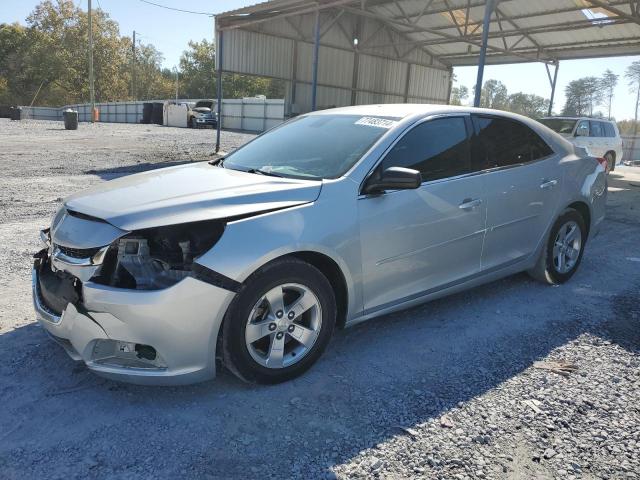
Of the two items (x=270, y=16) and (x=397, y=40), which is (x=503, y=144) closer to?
(x=270, y=16)

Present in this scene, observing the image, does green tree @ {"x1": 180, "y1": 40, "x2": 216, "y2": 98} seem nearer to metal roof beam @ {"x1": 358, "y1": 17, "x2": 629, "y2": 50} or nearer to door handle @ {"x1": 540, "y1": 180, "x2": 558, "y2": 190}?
metal roof beam @ {"x1": 358, "y1": 17, "x2": 629, "y2": 50}

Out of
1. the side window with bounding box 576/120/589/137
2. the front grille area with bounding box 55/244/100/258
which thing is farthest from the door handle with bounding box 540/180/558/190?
the side window with bounding box 576/120/589/137

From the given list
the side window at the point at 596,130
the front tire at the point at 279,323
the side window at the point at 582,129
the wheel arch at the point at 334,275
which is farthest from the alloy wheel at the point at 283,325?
the side window at the point at 596,130

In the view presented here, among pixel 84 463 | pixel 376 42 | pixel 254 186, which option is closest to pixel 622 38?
pixel 376 42

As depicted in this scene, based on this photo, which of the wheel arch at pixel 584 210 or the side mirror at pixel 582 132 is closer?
the wheel arch at pixel 584 210

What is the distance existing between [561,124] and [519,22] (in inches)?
304

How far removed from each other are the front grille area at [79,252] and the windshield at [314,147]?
135 cm

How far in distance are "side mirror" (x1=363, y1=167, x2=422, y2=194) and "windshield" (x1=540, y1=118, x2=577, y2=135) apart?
12.6 meters

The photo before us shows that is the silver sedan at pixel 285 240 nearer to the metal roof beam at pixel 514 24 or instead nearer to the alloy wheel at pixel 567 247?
the alloy wheel at pixel 567 247

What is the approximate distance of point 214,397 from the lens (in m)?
2.94

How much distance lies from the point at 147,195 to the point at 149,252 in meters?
0.43

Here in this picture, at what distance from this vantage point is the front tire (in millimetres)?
2818

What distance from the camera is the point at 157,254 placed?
2.81 meters

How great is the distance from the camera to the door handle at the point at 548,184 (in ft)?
15.1
